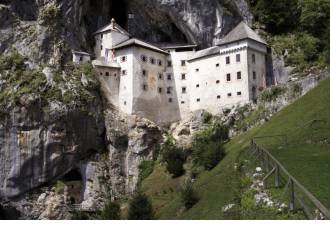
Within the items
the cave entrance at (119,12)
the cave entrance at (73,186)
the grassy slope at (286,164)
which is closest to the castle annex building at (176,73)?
the cave entrance at (119,12)

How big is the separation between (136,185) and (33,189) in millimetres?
13180

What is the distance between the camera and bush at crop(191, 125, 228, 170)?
40.4m

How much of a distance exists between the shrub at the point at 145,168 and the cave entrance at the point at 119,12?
24518 millimetres

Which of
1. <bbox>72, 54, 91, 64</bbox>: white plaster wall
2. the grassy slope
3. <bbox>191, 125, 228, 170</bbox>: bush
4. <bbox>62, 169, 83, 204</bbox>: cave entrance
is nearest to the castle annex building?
<bbox>72, 54, 91, 64</bbox>: white plaster wall

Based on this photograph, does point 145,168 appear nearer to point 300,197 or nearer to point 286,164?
point 286,164

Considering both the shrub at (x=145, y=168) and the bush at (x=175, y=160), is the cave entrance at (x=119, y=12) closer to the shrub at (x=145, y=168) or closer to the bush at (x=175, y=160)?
the shrub at (x=145, y=168)

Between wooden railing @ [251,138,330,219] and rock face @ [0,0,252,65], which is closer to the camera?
wooden railing @ [251,138,330,219]

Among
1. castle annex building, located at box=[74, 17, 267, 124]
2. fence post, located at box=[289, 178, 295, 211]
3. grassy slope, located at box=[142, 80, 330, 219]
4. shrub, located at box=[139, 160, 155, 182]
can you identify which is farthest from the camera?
castle annex building, located at box=[74, 17, 267, 124]

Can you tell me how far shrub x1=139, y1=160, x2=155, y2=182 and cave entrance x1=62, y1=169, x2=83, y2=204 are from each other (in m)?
8.56

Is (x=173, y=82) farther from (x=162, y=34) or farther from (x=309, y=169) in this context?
(x=309, y=169)

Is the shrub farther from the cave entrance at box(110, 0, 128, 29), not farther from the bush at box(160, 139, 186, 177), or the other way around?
the cave entrance at box(110, 0, 128, 29)

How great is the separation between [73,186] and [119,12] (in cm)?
2912

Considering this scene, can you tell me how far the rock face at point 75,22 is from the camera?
6519 centimetres

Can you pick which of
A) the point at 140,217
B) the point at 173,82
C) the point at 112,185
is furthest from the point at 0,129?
the point at 140,217
